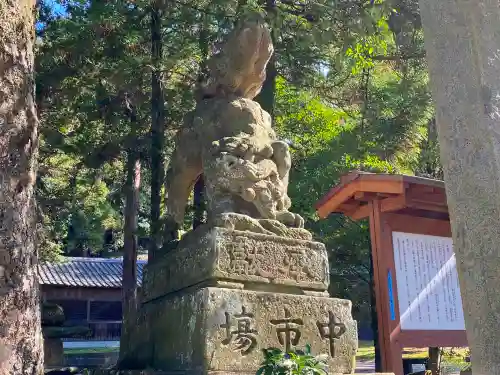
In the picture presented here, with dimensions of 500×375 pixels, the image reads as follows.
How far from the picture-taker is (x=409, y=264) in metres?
5.19

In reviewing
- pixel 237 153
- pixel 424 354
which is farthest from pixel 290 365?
pixel 424 354

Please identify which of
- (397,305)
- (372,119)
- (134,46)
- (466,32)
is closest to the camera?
(466,32)

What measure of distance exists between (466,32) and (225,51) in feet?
8.38

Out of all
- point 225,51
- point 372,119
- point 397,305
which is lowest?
point 397,305

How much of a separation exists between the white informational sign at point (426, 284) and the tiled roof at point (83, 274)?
1440 centimetres

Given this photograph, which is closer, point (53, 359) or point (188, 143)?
point (188, 143)

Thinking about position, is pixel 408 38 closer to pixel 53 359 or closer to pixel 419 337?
pixel 419 337

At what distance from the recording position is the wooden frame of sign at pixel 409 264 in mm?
4949

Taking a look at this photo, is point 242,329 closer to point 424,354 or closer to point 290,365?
point 290,365

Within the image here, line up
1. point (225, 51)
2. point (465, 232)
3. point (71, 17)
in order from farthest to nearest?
point (71, 17) → point (225, 51) → point (465, 232)

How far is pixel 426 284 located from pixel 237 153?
249 cm

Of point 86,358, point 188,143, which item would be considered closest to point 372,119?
point 188,143

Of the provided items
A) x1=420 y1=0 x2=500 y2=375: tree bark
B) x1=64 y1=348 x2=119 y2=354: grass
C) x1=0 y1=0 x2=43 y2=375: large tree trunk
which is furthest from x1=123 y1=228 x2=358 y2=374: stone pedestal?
x1=64 y1=348 x2=119 y2=354: grass

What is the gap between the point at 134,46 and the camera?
27.4 ft
